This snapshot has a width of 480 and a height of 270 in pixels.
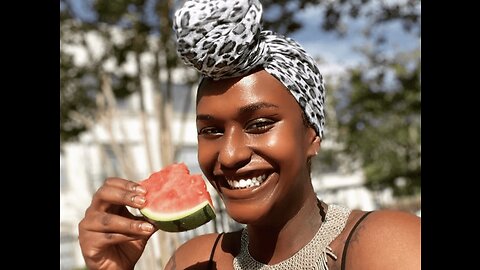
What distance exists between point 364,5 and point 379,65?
182 centimetres

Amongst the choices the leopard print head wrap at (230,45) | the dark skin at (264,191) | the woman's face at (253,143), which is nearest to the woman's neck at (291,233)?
the dark skin at (264,191)

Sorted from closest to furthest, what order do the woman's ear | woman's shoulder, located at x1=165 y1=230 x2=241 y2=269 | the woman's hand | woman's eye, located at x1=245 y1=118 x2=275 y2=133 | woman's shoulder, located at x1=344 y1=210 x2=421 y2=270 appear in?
1. woman's shoulder, located at x1=344 y1=210 x2=421 y2=270
2. woman's eye, located at x1=245 y1=118 x2=275 y2=133
3. the woman's hand
4. the woman's ear
5. woman's shoulder, located at x1=165 y1=230 x2=241 y2=269

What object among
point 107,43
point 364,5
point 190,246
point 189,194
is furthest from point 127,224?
point 107,43

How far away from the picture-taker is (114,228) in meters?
2.68

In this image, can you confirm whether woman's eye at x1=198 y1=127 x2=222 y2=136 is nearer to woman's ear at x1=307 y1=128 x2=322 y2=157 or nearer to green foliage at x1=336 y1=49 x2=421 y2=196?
woman's ear at x1=307 y1=128 x2=322 y2=157

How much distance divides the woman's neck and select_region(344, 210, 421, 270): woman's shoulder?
0.68ft

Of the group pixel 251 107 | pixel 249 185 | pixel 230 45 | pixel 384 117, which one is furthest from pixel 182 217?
pixel 384 117

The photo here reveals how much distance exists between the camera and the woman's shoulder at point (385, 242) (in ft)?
7.99

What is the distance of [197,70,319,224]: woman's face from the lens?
2531 mm

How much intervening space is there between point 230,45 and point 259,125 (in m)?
0.34

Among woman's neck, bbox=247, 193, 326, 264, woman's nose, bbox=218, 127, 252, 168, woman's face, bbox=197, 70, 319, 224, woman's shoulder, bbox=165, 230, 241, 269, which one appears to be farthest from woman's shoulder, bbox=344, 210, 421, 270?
woman's shoulder, bbox=165, 230, 241, 269
